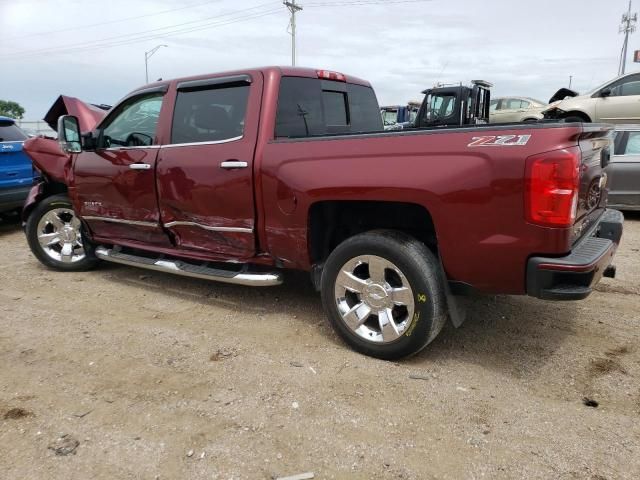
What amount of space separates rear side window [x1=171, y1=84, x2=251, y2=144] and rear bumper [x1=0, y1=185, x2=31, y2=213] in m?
4.34

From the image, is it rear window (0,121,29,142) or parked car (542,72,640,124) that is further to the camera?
parked car (542,72,640,124)

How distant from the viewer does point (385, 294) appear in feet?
10.2

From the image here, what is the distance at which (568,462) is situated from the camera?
2.25 meters

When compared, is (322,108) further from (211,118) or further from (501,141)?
(501,141)

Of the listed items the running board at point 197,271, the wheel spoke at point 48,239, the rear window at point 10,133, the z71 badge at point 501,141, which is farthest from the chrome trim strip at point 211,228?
the rear window at point 10,133

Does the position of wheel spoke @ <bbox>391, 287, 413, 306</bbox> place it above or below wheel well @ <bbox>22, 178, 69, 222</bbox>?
below

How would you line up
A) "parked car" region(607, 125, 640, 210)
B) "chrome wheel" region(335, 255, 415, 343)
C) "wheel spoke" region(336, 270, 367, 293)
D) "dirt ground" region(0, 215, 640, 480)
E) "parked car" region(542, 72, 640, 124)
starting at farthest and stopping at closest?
"parked car" region(542, 72, 640, 124) < "parked car" region(607, 125, 640, 210) < "wheel spoke" region(336, 270, 367, 293) < "chrome wheel" region(335, 255, 415, 343) < "dirt ground" region(0, 215, 640, 480)

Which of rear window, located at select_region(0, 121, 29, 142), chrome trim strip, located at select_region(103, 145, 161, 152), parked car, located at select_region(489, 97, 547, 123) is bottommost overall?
chrome trim strip, located at select_region(103, 145, 161, 152)

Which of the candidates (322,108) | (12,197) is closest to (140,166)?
(322,108)

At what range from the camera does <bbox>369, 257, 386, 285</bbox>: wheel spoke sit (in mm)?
3094

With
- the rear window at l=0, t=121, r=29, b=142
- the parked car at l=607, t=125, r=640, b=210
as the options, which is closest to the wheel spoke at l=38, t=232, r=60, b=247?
the rear window at l=0, t=121, r=29, b=142

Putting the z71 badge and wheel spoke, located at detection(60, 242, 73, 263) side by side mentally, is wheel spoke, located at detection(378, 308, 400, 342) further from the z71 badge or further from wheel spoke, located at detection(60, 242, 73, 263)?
wheel spoke, located at detection(60, 242, 73, 263)

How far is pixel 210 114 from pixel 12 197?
4.72 metres

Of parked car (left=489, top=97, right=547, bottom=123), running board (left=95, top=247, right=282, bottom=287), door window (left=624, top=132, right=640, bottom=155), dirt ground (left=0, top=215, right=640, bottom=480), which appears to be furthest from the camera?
parked car (left=489, top=97, right=547, bottom=123)
